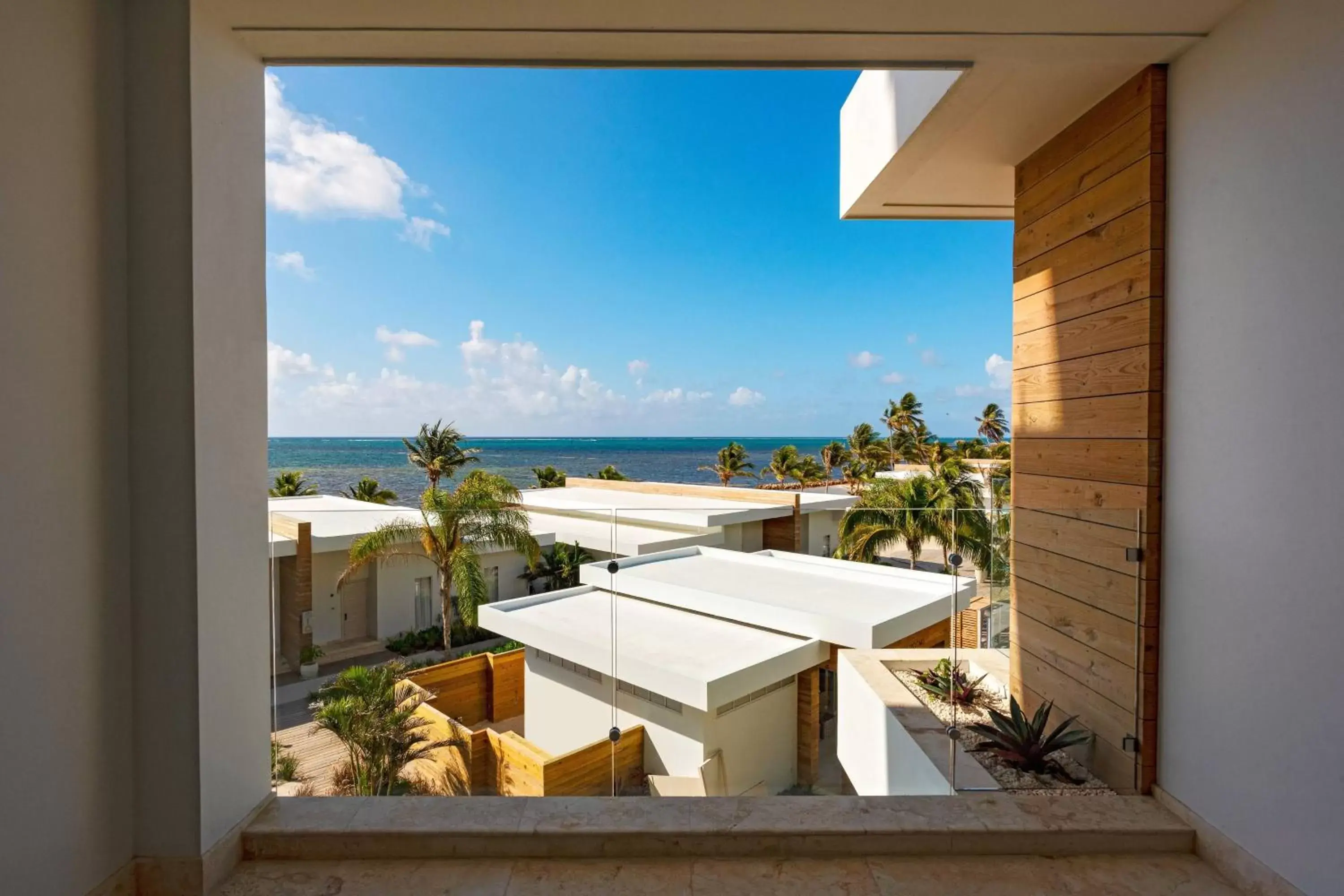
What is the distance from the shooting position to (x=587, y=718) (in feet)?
9.63

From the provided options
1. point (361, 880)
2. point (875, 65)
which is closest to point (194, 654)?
point (361, 880)

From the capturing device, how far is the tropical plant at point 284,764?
2.65 metres

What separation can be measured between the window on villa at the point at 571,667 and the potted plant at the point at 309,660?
901 millimetres

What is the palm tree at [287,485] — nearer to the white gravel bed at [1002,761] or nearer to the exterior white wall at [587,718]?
the exterior white wall at [587,718]

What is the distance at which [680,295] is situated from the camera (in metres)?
58.1

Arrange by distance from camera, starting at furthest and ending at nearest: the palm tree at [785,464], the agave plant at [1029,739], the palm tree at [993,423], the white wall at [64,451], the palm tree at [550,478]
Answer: the palm tree at [993,423]
the palm tree at [785,464]
the palm tree at [550,478]
the agave plant at [1029,739]
the white wall at [64,451]

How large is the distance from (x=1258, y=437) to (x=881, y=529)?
166cm

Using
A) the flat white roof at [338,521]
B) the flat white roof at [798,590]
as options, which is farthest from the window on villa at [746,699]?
the flat white roof at [338,521]

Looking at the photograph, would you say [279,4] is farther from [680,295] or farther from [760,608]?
[680,295]

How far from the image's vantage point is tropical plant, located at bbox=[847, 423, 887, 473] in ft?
136

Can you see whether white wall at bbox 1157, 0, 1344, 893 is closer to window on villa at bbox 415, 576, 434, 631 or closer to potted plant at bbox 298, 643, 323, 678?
window on villa at bbox 415, 576, 434, 631

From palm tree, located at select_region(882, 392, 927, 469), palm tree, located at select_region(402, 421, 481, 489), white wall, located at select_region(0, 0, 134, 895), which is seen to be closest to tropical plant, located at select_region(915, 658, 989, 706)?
white wall, located at select_region(0, 0, 134, 895)

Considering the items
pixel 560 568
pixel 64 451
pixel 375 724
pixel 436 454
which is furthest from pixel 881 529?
pixel 436 454

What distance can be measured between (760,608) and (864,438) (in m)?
40.6
